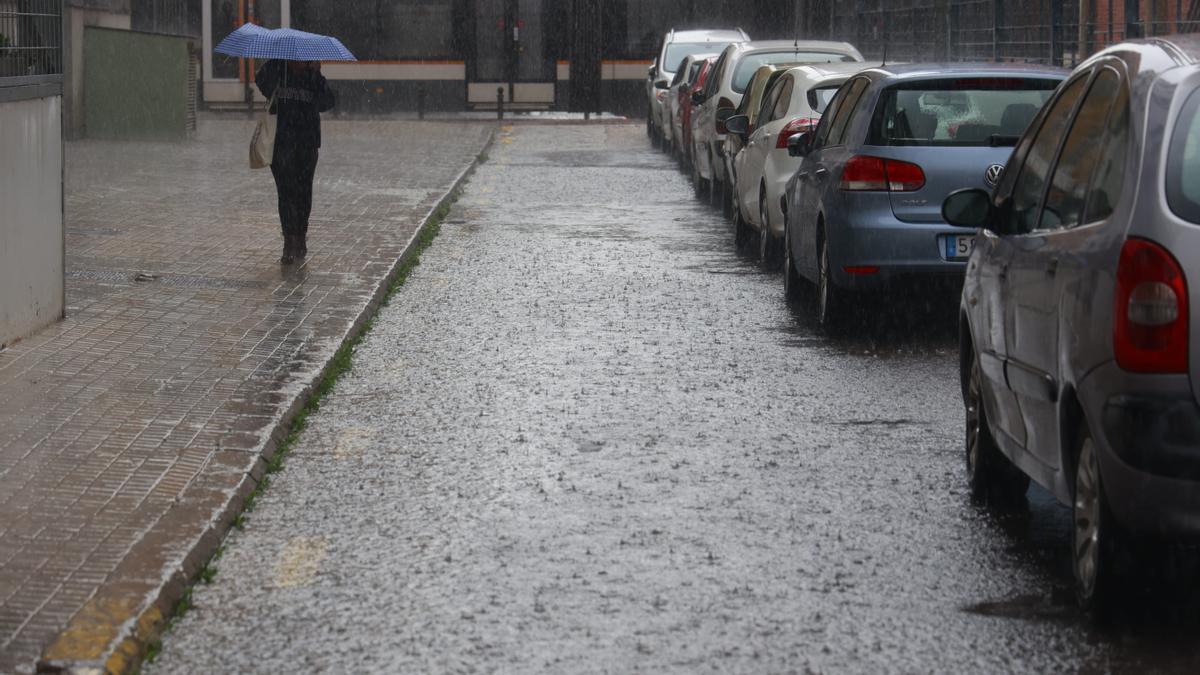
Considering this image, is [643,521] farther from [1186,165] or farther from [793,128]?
[793,128]

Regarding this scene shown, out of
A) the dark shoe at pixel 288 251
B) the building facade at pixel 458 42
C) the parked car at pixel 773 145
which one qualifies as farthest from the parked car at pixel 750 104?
the building facade at pixel 458 42

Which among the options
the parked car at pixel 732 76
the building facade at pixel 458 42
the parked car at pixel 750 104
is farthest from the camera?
the building facade at pixel 458 42

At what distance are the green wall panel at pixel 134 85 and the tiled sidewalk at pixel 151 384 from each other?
8.59 m

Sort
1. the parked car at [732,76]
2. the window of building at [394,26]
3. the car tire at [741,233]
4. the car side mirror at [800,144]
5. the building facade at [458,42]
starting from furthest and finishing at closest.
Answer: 1. the window of building at [394,26]
2. the building facade at [458,42]
3. the parked car at [732,76]
4. the car tire at [741,233]
5. the car side mirror at [800,144]

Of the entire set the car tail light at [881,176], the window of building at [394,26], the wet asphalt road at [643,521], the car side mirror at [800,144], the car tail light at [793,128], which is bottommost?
the wet asphalt road at [643,521]

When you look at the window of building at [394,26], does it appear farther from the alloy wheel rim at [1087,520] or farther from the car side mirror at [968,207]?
the alloy wheel rim at [1087,520]

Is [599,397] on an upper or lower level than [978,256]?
lower

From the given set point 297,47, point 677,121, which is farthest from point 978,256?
point 677,121

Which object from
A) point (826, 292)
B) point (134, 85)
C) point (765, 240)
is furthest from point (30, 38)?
point (134, 85)

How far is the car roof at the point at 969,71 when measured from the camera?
1129cm

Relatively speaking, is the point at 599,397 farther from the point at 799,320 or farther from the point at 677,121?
the point at 677,121

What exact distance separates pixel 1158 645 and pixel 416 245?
37.0 feet

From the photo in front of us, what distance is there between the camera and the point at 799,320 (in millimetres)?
12125

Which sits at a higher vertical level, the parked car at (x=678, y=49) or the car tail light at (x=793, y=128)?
the parked car at (x=678, y=49)
